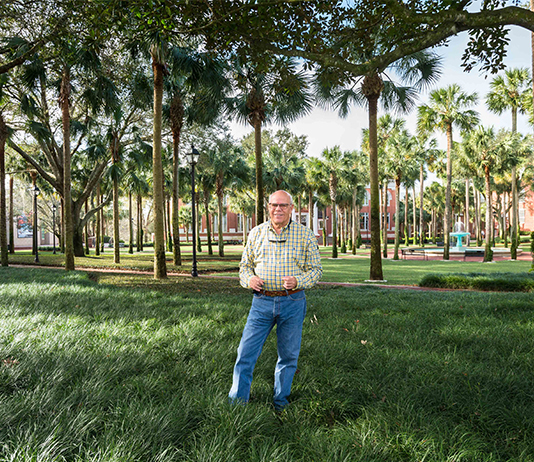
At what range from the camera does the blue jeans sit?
2.92m

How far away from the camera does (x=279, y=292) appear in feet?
9.57

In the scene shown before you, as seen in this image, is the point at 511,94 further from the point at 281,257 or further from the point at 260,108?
the point at 281,257

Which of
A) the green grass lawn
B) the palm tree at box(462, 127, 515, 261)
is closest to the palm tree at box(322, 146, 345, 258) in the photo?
the palm tree at box(462, 127, 515, 261)

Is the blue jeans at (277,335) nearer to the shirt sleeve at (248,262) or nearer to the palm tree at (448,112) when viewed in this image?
the shirt sleeve at (248,262)

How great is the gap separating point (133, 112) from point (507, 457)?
874 inches

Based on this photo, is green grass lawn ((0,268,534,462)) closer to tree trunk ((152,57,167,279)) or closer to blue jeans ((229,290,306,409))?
blue jeans ((229,290,306,409))

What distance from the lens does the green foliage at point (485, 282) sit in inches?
459

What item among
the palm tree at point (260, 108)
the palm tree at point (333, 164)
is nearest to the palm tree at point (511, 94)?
the palm tree at point (333, 164)


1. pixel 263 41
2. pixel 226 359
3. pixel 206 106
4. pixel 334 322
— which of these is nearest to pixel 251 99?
pixel 206 106

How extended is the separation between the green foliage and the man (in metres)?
11.3

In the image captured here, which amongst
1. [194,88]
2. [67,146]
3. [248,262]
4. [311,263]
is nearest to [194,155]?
[194,88]

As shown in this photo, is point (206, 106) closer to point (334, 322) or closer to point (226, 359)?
point (334, 322)

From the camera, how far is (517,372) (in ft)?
12.0

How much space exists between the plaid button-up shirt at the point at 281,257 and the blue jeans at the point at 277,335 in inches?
5.6
